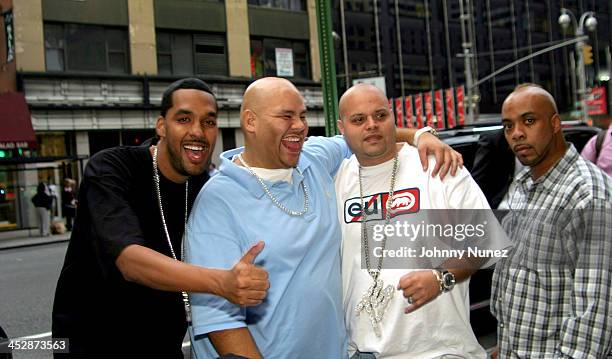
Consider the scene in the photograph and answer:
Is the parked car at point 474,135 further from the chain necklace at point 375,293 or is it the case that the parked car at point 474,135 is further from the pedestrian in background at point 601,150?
the chain necklace at point 375,293

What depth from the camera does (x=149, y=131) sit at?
10.7 feet

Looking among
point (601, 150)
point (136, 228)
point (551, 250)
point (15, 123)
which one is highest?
point (15, 123)

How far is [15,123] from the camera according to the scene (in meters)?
2.91

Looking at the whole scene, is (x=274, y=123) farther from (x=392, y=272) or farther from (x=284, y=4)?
(x=284, y=4)

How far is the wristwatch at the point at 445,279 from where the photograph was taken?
1.95m

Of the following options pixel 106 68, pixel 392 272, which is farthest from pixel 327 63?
pixel 392 272

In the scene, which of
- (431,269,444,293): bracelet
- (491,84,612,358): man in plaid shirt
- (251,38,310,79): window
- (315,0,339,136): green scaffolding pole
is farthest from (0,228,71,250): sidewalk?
(491,84,612,358): man in plaid shirt

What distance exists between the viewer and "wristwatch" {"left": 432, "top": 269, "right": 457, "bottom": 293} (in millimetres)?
1951

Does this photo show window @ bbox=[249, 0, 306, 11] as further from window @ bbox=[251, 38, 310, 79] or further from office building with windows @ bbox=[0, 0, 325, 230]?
window @ bbox=[251, 38, 310, 79]

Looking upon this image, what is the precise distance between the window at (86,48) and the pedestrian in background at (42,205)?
0.63m

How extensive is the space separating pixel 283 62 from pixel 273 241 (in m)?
1.94

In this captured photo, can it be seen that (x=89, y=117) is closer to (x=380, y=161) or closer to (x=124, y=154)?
(x=124, y=154)

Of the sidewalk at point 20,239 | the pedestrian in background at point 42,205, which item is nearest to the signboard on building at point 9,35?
the pedestrian in background at point 42,205

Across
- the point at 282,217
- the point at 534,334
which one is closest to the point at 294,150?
the point at 282,217
